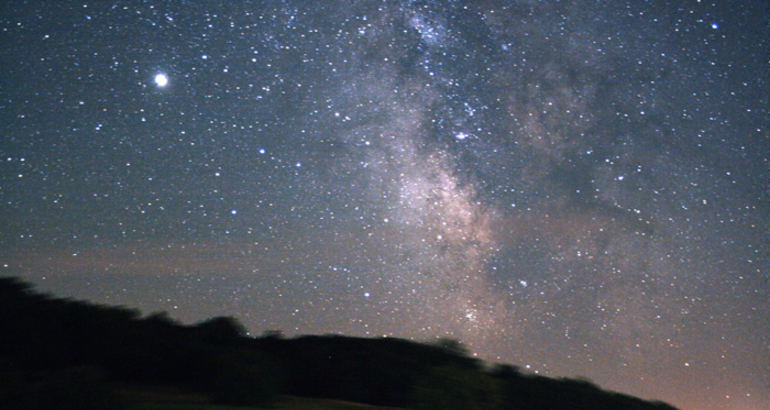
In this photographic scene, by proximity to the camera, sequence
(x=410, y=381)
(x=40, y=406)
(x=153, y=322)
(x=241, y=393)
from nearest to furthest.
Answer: (x=40, y=406) < (x=241, y=393) < (x=410, y=381) < (x=153, y=322)

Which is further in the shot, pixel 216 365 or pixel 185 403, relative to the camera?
pixel 216 365

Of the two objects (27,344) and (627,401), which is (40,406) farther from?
(627,401)

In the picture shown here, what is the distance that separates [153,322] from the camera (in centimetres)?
1401

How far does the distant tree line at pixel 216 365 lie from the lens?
29.0ft

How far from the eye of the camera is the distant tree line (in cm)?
884

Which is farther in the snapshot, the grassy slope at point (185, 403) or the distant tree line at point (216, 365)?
the grassy slope at point (185, 403)

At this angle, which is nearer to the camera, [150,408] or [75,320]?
[150,408]

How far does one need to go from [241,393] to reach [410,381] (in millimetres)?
3944

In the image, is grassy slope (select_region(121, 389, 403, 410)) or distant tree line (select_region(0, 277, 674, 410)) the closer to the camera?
distant tree line (select_region(0, 277, 674, 410))

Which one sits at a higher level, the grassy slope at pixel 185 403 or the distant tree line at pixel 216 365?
the distant tree line at pixel 216 365

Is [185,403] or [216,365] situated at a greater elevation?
[216,365]

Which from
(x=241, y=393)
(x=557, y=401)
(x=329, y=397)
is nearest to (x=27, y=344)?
(x=241, y=393)

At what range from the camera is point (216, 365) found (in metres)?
10.8

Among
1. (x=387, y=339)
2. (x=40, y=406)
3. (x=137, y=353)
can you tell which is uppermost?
(x=387, y=339)
